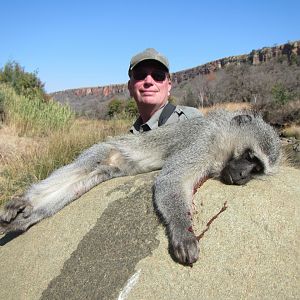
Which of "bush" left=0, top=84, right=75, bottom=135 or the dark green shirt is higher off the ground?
the dark green shirt

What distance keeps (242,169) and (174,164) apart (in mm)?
573

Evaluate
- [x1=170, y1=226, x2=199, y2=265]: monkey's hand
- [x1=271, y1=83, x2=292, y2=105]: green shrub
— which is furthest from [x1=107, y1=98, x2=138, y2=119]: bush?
[x1=271, y1=83, x2=292, y2=105]: green shrub

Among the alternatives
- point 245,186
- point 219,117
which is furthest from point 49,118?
point 245,186

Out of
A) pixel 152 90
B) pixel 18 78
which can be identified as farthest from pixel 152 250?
pixel 18 78

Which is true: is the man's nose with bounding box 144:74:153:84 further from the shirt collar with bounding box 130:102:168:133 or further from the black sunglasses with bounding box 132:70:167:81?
the shirt collar with bounding box 130:102:168:133

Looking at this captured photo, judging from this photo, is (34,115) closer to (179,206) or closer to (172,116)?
(172,116)

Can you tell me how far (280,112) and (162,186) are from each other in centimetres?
1973

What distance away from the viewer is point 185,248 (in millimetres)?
2998

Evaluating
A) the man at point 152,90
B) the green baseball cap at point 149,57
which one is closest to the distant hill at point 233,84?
the man at point 152,90

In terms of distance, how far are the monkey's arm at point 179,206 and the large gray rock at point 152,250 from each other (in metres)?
0.09

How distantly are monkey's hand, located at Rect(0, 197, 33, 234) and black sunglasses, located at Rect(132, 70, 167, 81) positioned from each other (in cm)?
230

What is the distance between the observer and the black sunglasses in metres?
5.63

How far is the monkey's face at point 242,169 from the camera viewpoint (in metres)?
3.65

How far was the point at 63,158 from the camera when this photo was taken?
7.96m
